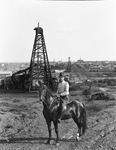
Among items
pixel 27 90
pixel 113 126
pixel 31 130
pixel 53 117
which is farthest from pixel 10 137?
pixel 27 90

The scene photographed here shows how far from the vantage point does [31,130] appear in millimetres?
10266

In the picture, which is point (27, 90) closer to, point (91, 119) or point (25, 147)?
point (91, 119)

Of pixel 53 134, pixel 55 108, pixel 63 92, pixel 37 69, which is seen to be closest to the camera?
pixel 55 108

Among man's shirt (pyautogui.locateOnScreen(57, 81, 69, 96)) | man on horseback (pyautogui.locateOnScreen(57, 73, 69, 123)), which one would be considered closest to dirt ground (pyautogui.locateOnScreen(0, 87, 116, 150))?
man on horseback (pyautogui.locateOnScreen(57, 73, 69, 123))

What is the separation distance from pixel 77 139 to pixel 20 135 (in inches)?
109

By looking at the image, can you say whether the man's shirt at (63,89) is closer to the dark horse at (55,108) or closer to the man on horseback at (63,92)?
the man on horseback at (63,92)

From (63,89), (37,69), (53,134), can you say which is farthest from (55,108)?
(37,69)

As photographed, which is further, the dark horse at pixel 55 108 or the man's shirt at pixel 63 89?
the man's shirt at pixel 63 89

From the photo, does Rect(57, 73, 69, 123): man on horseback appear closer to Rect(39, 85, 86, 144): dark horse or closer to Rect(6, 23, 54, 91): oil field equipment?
Rect(39, 85, 86, 144): dark horse

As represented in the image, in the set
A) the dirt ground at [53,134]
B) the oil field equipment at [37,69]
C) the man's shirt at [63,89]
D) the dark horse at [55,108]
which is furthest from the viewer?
the oil field equipment at [37,69]

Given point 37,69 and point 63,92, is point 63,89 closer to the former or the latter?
point 63,92

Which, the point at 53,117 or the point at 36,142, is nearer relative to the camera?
the point at 53,117

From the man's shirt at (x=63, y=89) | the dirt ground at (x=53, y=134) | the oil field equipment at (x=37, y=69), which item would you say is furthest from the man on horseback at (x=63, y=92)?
the oil field equipment at (x=37, y=69)

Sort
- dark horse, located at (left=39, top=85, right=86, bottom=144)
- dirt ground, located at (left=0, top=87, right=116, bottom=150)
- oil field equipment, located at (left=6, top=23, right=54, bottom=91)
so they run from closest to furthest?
dark horse, located at (left=39, top=85, right=86, bottom=144) < dirt ground, located at (left=0, top=87, right=116, bottom=150) < oil field equipment, located at (left=6, top=23, right=54, bottom=91)
